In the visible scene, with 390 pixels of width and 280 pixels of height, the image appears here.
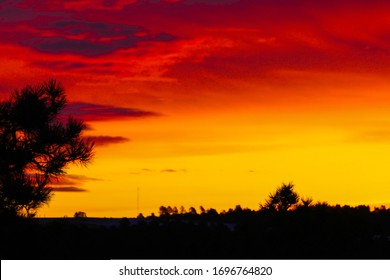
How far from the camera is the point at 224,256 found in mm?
17594

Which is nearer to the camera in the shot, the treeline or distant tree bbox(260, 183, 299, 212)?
the treeline

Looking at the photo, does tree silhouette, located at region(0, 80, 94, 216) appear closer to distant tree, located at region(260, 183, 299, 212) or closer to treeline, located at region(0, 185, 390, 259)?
treeline, located at region(0, 185, 390, 259)

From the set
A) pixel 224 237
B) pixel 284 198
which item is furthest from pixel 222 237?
pixel 284 198

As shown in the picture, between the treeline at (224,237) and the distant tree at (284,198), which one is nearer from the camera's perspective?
the treeline at (224,237)

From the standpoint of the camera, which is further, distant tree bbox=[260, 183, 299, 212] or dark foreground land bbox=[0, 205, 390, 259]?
distant tree bbox=[260, 183, 299, 212]

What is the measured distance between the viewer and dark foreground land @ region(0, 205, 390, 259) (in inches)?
718

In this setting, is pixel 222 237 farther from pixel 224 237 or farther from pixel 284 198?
pixel 284 198

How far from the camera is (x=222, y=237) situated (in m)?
21.5

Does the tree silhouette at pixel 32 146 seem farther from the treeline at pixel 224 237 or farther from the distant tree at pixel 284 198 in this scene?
the distant tree at pixel 284 198

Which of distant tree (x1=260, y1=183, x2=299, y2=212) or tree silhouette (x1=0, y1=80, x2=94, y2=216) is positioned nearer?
tree silhouette (x1=0, y1=80, x2=94, y2=216)

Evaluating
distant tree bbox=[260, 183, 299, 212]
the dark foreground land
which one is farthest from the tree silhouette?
distant tree bbox=[260, 183, 299, 212]

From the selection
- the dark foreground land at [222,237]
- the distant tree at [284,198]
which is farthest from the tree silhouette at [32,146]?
the distant tree at [284,198]

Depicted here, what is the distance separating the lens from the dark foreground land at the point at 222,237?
18.2 metres
